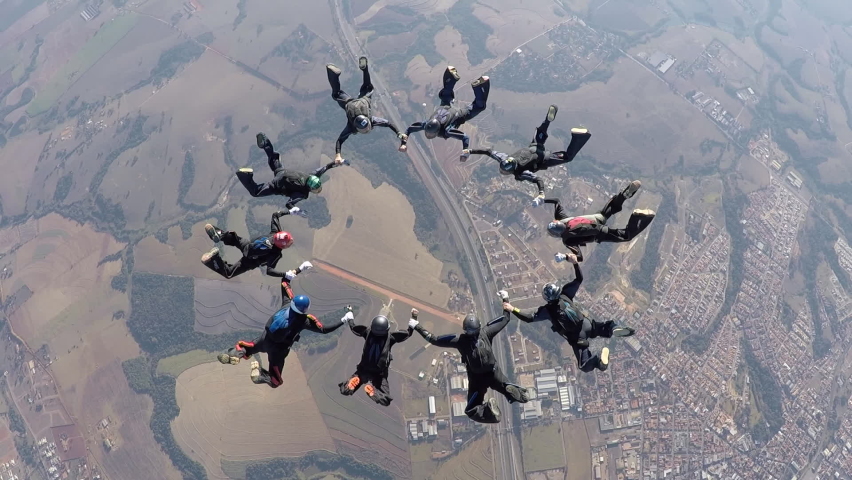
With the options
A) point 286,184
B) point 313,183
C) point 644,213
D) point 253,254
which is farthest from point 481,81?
point 253,254

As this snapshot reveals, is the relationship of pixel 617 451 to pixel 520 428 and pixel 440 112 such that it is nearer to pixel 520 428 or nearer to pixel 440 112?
pixel 520 428

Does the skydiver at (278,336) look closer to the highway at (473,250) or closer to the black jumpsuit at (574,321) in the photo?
the black jumpsuit at (574,321)

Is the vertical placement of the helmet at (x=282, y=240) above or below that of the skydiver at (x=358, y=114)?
below

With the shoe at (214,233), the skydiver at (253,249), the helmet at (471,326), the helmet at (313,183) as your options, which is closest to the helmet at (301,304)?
the skydiver at (253,249)

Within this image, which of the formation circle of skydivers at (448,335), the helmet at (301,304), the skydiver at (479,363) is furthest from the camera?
the formation circle of skydivers at (448,335)

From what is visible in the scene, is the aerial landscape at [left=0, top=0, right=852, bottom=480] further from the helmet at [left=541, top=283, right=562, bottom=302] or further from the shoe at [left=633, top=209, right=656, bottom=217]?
the shoe at [left=633, top=209, right=656, bottom=217]

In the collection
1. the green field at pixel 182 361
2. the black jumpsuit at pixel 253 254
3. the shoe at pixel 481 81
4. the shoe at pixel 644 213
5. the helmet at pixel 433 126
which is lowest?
the green field at pixel 182 361

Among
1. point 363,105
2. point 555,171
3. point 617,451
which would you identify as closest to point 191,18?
point 555,171
